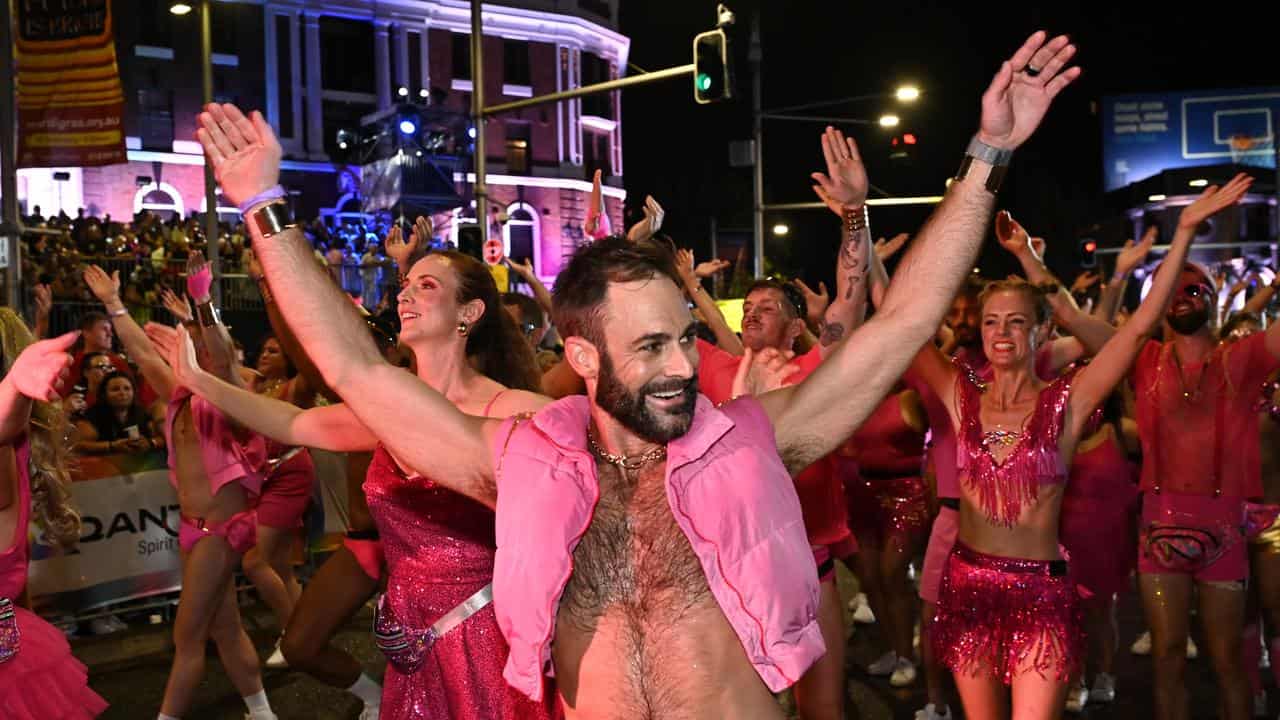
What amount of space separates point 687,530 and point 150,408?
28.9ft

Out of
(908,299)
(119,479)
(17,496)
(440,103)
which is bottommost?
(119,479)

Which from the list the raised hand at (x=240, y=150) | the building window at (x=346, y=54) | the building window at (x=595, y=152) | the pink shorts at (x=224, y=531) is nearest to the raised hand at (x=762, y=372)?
the raised hand at (x=240, y=150)

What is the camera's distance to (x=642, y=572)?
2.67 m

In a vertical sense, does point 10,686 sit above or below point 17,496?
below

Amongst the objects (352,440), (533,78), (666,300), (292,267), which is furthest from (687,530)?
(533,78)

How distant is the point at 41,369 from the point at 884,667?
218 inches

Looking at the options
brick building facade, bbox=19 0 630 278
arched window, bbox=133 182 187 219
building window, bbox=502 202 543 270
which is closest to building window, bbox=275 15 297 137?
brick building facade, bbox=19 0 630 278

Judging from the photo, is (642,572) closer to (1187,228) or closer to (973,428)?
(973,428)

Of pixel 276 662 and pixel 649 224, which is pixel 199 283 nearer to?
pixel 649 224

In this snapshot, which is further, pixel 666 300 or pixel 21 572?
pixel 21 572

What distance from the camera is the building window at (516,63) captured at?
162 ft

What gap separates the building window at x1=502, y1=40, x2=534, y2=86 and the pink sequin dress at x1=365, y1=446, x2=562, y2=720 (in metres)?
47.1

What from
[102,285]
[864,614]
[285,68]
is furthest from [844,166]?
[285,68]

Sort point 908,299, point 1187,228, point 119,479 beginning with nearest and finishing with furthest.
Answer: point 908,299 < point 1187,228 < point 119,479
